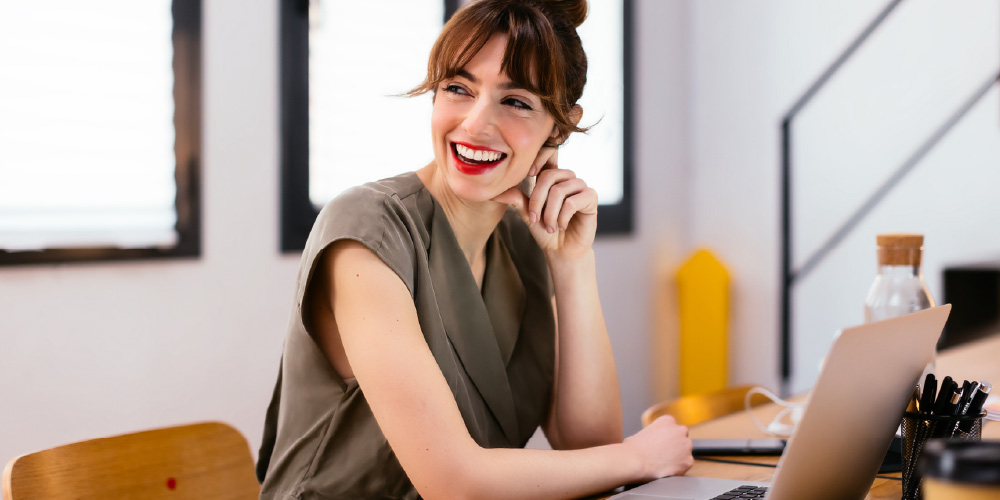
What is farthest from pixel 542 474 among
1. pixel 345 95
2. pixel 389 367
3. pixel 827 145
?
pixel 827 145

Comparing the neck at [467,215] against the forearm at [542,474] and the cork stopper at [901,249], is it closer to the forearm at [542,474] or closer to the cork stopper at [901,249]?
the forearm at [542,474]

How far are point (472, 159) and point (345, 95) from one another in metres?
1.44

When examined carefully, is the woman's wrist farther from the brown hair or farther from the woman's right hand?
the woman's right hand

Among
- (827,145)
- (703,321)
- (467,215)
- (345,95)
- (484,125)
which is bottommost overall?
(703,321)

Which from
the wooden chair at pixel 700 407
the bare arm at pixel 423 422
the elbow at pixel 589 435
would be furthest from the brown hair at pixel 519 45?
the wooden chair at pixel 700 407

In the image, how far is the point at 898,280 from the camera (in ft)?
4.74

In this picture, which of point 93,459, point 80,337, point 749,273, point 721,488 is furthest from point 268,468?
point 749,273

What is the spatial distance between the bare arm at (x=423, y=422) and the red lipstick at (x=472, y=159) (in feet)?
0.90

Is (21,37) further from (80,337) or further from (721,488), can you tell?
(721,488)

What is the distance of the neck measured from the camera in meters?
1.47

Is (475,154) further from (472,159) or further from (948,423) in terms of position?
(948,423)

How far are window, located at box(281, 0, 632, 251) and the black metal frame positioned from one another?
47.5 inches

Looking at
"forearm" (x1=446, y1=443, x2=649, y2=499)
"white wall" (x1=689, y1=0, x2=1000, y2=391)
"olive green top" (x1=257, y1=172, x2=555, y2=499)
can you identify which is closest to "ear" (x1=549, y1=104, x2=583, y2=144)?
"olive green top" (x1=257, y1=172, x2=555, y2=499)

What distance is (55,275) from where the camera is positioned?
210cm
